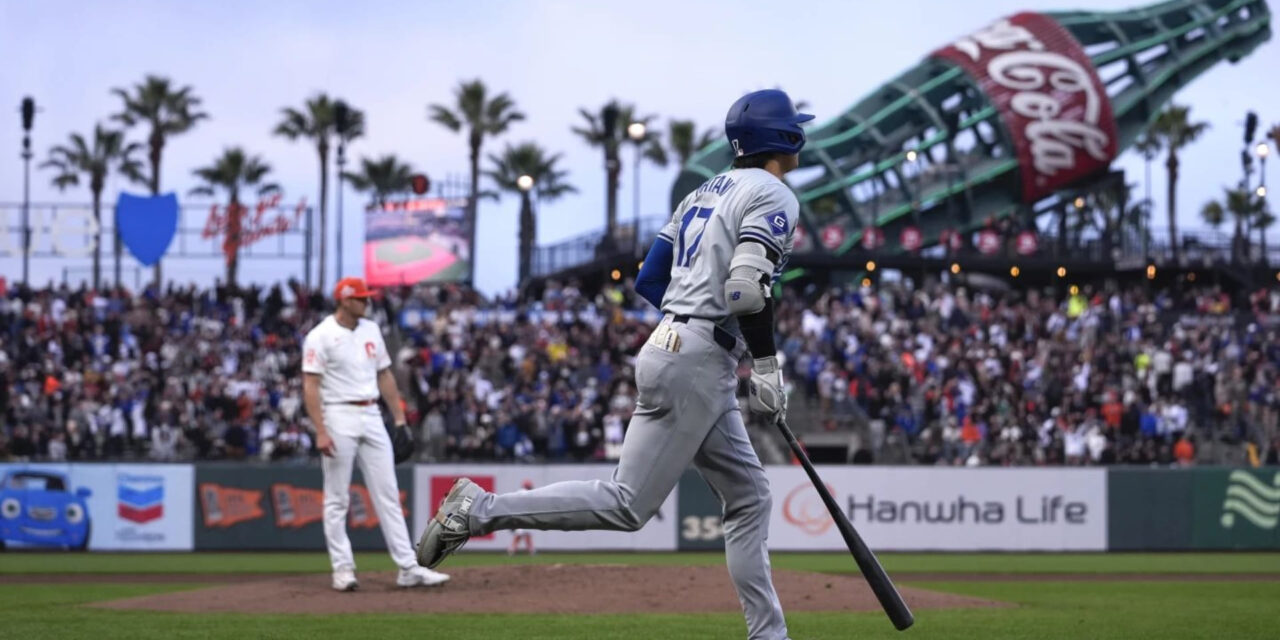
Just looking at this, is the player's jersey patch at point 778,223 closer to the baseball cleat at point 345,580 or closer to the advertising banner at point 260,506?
the baseball cleat at point 345,580

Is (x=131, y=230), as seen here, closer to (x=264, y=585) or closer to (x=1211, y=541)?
(x=1211, y=541)

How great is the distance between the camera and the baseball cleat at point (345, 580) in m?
12.0

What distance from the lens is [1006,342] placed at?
115ft

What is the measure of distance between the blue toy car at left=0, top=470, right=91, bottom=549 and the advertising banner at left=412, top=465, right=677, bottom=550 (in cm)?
475

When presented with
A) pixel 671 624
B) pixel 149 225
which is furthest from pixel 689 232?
pixel 149 225

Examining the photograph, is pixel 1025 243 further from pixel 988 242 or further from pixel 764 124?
pixel 764 124

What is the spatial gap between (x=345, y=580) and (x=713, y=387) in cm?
585

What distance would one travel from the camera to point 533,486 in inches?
914

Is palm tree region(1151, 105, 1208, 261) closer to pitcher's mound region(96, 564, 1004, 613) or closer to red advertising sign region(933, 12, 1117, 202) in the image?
red advertising sign region(933, 12, 1117, 202)

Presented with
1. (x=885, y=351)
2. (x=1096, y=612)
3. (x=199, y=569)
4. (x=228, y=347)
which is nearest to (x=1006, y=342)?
(x=885, y=351)

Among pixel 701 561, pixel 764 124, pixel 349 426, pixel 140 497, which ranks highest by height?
pixel 764 124

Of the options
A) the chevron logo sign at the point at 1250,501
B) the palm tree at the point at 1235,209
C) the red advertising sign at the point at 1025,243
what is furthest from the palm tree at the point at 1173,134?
the chevron logo sign at the point at 1250,501

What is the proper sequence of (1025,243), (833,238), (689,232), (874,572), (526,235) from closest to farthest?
(689,232)
(874,572)
(833,238)
(1025,243)
(526,235)

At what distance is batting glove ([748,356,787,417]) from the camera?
679 centimetres
